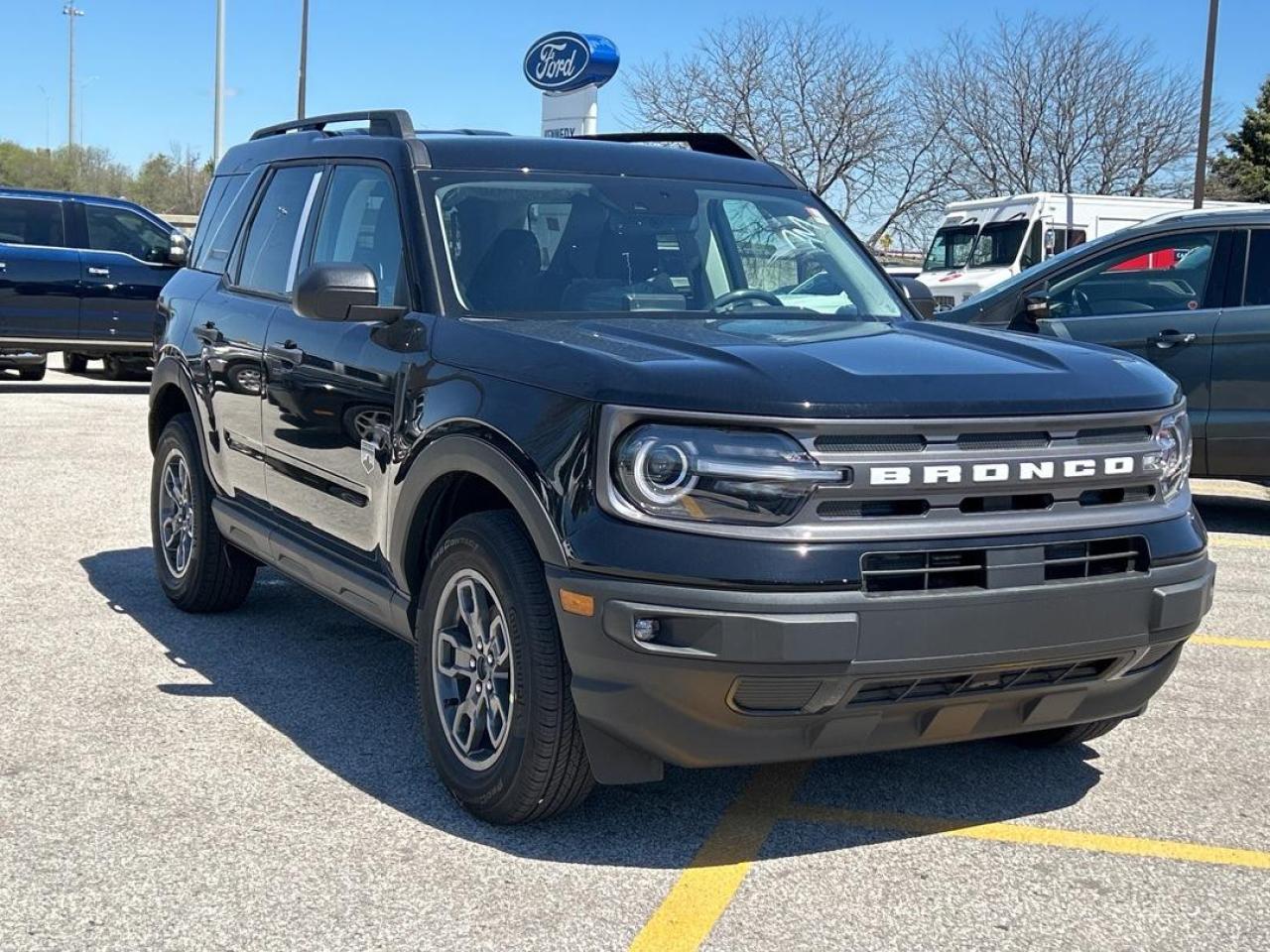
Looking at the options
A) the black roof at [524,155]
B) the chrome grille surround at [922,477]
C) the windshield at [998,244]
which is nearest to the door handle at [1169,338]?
the black roof at [524,155]

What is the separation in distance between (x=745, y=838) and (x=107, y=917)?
1.58 meters

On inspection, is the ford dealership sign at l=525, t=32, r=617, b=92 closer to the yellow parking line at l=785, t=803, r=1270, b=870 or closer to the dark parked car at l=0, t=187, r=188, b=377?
the dark parked car at l=0, t=187, r=188, b=377

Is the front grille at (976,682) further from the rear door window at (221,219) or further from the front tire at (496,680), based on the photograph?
the rear door window at (221,219)

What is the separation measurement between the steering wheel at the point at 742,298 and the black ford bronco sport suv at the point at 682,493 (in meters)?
0.02

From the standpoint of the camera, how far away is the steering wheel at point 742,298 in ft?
16.3

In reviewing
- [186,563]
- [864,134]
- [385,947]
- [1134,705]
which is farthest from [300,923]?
[864,134]

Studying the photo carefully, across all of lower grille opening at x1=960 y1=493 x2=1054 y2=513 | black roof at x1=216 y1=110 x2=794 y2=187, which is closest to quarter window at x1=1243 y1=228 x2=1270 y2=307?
black roof at x1=216 y1=110 x2=794 y2=187

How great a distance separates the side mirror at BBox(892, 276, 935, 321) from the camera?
5.47m

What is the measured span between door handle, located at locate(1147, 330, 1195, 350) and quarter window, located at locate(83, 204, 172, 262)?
1138 centimetres

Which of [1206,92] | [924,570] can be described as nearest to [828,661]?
[924,570]

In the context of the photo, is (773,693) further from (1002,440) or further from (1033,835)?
(1033,835)

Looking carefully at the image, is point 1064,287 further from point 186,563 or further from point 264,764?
point 264,764

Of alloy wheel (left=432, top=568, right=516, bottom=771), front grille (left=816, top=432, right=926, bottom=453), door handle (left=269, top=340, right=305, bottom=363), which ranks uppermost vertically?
door handle (left=269, top=340, right=305, bottom=363)

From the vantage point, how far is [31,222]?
1650cm
